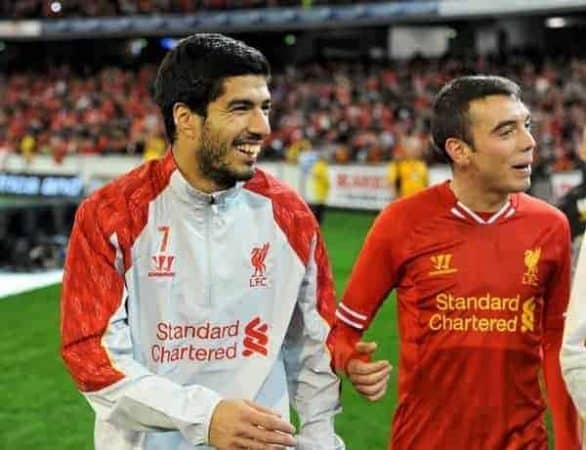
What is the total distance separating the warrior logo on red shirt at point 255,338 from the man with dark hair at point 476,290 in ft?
1.53

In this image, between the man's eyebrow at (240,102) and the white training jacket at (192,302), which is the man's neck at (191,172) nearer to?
the white training jacket at (192,302)

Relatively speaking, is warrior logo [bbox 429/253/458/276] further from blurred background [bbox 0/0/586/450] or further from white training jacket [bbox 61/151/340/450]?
blurred background [bbox 0/0/586/450]

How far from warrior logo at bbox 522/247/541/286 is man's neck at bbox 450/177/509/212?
18 cm

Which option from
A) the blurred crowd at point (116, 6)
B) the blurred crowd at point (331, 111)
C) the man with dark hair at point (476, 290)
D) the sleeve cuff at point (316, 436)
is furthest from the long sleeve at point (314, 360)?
the blurred crowd at point (116, 6)

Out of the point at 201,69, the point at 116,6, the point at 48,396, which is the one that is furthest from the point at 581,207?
the point at 116,6

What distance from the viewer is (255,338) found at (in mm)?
2582

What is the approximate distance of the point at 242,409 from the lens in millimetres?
2182

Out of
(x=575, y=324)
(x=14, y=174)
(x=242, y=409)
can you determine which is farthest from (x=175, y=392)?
(x=14, y=174)

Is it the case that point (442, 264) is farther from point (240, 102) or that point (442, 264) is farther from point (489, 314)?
point (240, 102)

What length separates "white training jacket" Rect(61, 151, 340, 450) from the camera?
7.80 ft

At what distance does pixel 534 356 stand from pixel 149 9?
31189 millimetres

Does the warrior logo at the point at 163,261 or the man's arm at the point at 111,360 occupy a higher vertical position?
the warrior logo at the point at 163,261

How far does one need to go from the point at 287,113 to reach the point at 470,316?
972 inches

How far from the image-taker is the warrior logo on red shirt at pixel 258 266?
2.56m
